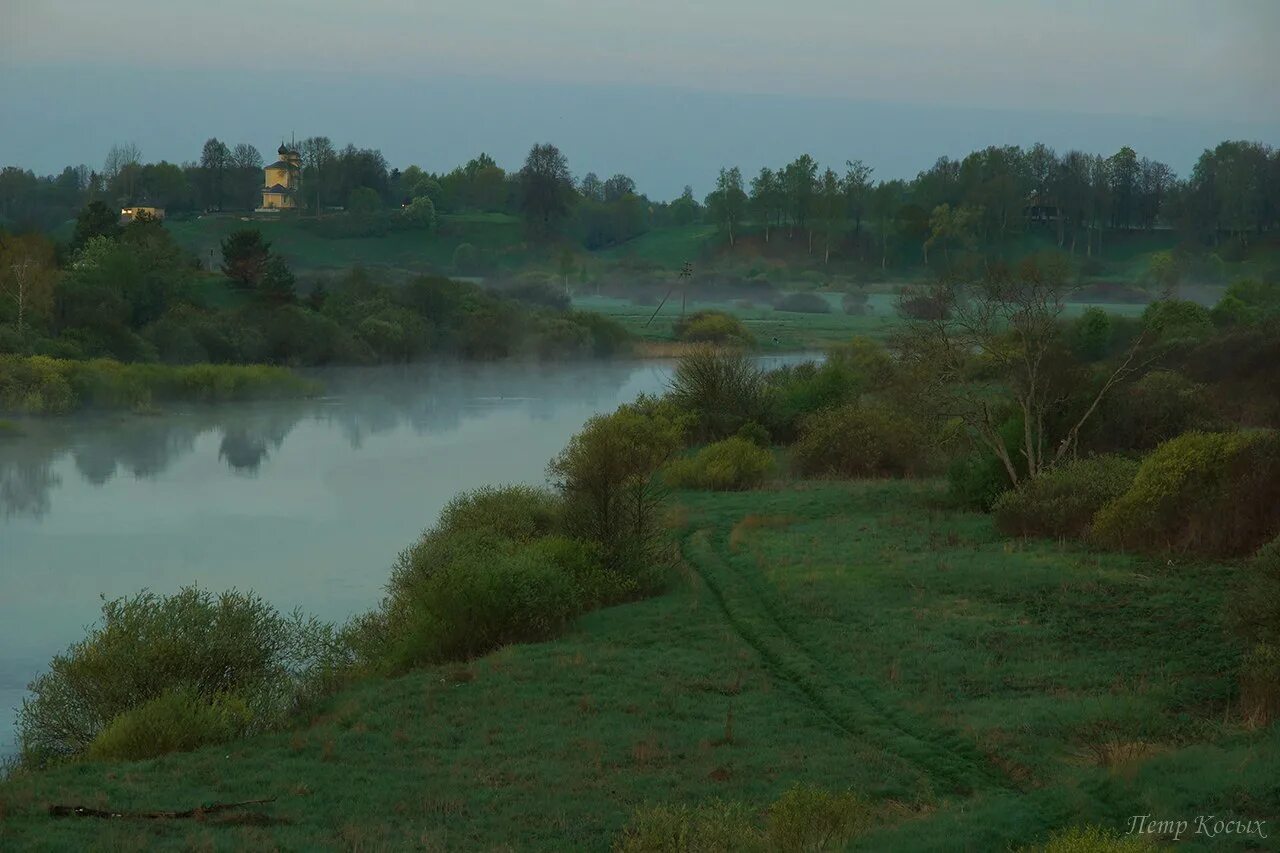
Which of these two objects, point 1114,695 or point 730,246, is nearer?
point 1114,695

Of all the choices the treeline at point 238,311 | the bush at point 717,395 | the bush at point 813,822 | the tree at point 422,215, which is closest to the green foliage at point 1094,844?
the bush at point 813,822

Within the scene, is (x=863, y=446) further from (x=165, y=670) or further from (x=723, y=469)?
(x=165, y=670)

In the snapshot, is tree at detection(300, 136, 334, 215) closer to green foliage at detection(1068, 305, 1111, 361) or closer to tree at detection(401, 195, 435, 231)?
tree at detection(401, 195, 435, 231)

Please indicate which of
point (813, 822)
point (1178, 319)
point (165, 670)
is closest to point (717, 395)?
point (1178, 319)

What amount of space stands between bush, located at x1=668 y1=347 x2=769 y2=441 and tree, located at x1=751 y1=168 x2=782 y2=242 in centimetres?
2424

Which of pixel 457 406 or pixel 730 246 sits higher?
pixel 730 246

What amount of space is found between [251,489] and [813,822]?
2756 centimetres

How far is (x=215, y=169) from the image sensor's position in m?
83.2

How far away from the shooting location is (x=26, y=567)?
25562 millimetres

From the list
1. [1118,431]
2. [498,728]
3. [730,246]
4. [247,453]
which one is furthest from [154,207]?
[498,728]

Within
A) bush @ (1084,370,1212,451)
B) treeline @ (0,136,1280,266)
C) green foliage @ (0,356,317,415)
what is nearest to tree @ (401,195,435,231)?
treeline @ (0,136,1280,266)

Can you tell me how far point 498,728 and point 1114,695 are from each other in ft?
19.0

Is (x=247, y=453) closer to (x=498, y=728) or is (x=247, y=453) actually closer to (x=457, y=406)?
(x=457, y=406)

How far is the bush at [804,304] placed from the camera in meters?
61.4
